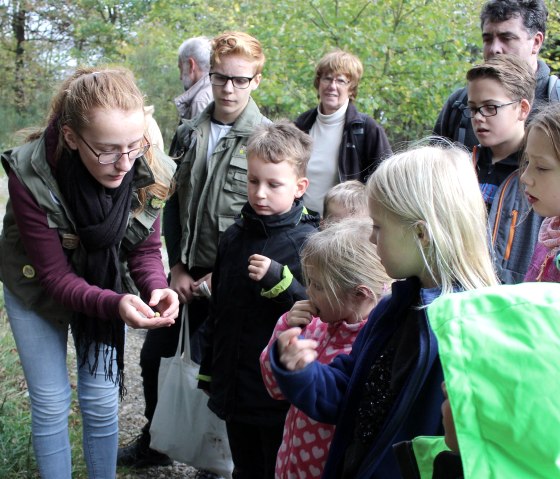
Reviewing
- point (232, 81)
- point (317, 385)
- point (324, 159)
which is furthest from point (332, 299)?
point (324, 159)

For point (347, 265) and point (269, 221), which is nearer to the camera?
point (347, 265)

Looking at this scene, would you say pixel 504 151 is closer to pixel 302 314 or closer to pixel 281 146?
pixel 281 146

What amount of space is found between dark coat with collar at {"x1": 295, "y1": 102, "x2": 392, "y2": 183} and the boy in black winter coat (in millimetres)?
1062

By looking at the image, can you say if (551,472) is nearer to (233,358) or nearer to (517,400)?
(517,400)

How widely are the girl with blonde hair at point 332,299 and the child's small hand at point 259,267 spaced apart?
0.44 metres

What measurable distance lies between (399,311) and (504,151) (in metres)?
1.66

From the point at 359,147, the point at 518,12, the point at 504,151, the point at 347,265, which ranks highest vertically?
the point at 518,12

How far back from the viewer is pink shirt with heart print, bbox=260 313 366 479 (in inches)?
90.6

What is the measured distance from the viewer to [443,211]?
1785 millimetres

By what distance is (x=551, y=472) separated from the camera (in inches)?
42.6

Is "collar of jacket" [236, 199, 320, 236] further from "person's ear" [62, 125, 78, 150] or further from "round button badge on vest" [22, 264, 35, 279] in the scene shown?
"round button badge on vest" [22, 264, 35, 279]

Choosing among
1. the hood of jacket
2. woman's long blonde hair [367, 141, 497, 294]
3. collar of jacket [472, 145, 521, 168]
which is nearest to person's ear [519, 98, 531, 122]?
collar of jacket [472, 145, 521, 168]

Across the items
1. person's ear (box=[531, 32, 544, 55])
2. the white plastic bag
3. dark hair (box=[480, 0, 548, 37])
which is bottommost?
the white plastic bag

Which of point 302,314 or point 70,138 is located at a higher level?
point 70,138
